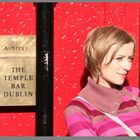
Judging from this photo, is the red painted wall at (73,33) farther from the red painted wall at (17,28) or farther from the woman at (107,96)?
the woman at (107,96)

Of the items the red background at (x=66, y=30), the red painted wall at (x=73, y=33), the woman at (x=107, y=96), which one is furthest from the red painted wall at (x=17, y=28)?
the woman at (x=107, y=96)

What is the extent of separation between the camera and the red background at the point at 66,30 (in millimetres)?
2463

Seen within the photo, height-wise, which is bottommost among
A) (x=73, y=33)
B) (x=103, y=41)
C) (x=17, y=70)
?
(x=17, y=70)

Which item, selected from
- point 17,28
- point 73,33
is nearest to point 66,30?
point 73,33

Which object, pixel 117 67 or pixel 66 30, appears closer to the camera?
pixel 117 67

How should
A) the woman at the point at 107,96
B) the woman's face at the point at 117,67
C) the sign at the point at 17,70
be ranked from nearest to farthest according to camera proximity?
the woman at the point at 107,96 < the woman's face at the point at 117,67 < the sign at the point at 17,70

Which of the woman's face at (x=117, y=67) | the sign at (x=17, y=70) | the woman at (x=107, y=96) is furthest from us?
the sign at (x=17, y=70)

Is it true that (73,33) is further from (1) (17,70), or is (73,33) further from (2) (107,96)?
(2) (107,96)

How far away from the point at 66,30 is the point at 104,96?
0.66 metres

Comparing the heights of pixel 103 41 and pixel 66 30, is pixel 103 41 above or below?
above

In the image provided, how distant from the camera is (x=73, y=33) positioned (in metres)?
2.47

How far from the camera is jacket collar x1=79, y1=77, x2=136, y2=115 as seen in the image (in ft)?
6.11

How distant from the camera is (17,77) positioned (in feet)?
8.07

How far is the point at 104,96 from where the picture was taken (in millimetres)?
1907
